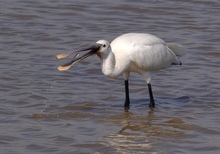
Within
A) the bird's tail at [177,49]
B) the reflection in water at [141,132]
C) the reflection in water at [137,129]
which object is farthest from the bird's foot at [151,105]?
the bird's tail at [177,49]

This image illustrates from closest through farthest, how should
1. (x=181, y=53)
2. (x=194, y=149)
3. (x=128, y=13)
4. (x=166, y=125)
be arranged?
1. (x=194, y=149)
2. (x=166, y=125)
3. (x=181, y=53)
4. (x=128, y=13)

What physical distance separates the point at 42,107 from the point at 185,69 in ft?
10.2

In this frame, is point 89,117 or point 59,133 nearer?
point 59,133

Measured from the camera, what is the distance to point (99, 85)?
11750 millimetres

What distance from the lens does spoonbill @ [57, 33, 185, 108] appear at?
1025 centimetres

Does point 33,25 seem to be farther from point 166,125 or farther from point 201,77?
point 166,125

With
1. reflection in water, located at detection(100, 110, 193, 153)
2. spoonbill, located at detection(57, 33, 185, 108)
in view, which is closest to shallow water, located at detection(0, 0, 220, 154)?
reflection in water, located at detection(100, 110, 193, 153)

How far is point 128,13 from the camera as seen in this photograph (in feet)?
53.7

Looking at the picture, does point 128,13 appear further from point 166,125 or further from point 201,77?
point 166,125

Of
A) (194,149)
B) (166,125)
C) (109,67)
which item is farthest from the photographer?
(109,67)

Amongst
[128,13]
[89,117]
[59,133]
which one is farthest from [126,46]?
[128,13]

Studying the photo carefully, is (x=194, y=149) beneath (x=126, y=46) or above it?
beneath

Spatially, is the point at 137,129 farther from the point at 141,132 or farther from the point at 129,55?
the point at 129,55

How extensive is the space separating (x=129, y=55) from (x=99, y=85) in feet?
4.60
